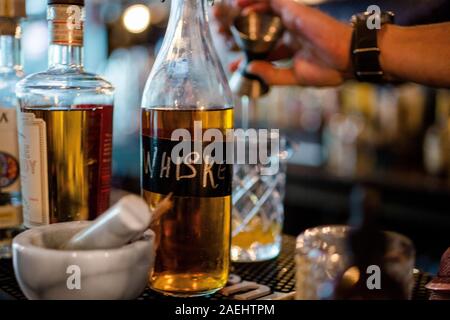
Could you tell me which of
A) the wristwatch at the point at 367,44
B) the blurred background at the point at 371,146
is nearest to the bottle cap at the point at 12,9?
the wristwatch at the point at 367,44

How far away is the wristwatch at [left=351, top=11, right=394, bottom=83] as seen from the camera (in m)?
0.99

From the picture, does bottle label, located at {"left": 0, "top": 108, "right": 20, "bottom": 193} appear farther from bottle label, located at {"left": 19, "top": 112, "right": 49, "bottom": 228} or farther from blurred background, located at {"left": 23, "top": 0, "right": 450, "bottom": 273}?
blurred background, located at {"left": 23, "top": 0, "right": 450, "bottom": 273}

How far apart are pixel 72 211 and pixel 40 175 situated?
0.19 feet

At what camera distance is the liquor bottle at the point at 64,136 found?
0.73 meters

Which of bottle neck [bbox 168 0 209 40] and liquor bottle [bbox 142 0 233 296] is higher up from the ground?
bottle neck [bbox 168 0 209 40]

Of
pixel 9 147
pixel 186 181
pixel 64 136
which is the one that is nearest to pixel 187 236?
pixel 186 181

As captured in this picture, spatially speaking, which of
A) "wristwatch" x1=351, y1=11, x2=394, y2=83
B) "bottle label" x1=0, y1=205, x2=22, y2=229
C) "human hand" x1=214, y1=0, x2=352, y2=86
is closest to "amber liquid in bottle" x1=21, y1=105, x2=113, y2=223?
"bottle label" x1=0, y1=205, x2=22, y2=229

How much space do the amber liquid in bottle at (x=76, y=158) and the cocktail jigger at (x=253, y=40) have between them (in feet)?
1.03

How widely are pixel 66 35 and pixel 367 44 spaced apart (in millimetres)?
500

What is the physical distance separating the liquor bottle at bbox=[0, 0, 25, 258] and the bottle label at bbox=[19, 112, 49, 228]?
84 millimetres

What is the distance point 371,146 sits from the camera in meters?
2.86

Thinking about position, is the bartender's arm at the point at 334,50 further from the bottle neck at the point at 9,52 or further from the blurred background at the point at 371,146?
the blurred background at the point at 371,146

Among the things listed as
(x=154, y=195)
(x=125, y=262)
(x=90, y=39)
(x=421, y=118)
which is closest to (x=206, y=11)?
(x=154, y=195)

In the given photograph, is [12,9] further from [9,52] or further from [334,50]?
[334,50]
